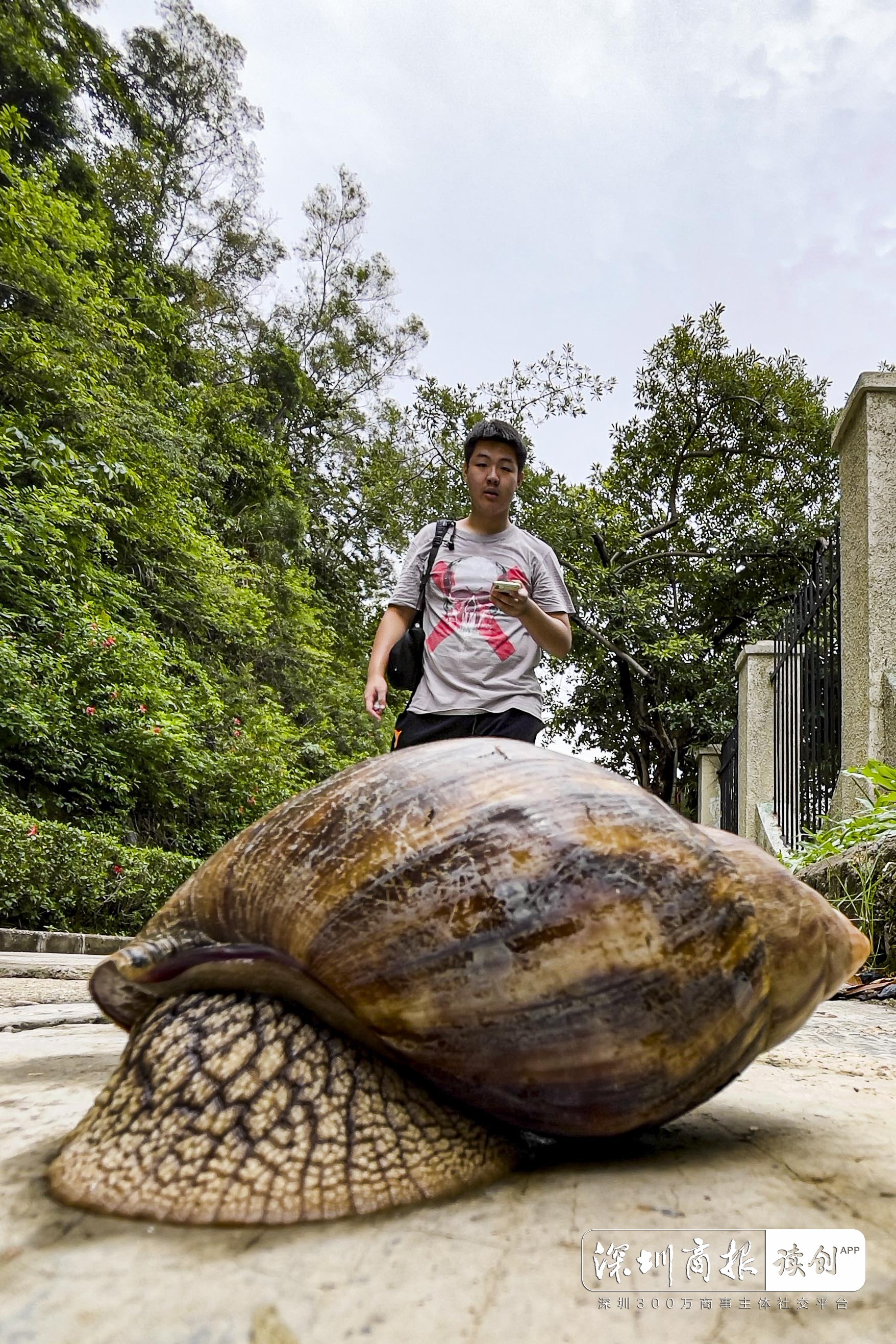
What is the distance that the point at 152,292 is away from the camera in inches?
563

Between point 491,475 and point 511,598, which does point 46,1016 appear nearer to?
point 511,598

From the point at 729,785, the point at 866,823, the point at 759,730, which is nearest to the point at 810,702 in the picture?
the point at 759,730

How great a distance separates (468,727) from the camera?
2959 mm

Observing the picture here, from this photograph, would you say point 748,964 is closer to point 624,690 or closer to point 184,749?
point 184,749

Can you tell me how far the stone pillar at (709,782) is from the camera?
42.7 feet

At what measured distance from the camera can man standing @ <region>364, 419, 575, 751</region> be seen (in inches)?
117

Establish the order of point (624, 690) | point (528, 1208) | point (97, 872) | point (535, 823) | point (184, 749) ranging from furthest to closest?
point (624, 690), point (184, 749), point (97, 872), point (535, 823), point (528, 1208)

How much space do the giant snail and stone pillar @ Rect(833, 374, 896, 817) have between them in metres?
4.12

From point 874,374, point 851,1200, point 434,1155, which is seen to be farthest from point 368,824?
point 874,374

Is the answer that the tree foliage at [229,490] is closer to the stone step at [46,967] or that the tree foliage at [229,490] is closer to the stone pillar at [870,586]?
the stone step at [46,967]

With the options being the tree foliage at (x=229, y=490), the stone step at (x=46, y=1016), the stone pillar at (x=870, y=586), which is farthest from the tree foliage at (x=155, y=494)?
the stone pillar at (x=870, y=586)

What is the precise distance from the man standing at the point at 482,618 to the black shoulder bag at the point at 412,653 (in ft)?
0.06

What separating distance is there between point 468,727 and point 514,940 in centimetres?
176

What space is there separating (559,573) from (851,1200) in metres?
2.50
